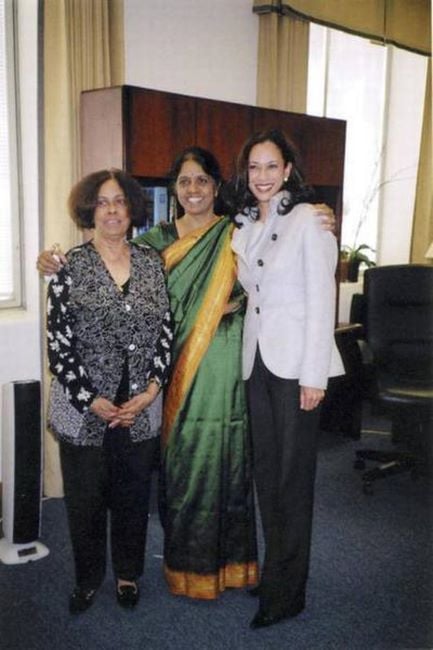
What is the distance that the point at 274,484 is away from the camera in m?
1.98

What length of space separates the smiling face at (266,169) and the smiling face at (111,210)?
393mm

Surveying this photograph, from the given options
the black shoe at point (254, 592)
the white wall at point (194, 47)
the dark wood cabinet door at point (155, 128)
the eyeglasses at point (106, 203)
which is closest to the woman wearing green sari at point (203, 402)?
the black shoe at point (254, 592)

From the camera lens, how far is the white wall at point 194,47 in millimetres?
3215

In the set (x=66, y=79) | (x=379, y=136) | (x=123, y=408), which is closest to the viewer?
(x=123, y=408)

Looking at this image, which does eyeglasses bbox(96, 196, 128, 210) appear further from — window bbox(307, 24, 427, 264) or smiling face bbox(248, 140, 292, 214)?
window bbox(307, 24, 427, 264)

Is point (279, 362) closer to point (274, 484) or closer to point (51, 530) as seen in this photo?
point (274, 484)

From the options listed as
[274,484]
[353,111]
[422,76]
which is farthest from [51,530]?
[422,76]

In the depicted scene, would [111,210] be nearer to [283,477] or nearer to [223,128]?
[283,477]

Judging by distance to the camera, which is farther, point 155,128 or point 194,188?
point 155,128

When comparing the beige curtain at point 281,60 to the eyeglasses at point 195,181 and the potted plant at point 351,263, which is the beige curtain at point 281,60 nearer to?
the potted plant at point 351,263

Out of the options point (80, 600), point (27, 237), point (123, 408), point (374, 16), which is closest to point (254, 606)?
point (80, 600)

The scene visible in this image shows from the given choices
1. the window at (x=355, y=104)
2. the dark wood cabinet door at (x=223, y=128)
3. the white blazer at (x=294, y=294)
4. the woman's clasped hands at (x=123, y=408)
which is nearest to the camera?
the white blazer at (x=294, y=294)

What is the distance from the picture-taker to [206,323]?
6.66 ft

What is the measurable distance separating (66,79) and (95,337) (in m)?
1.34
